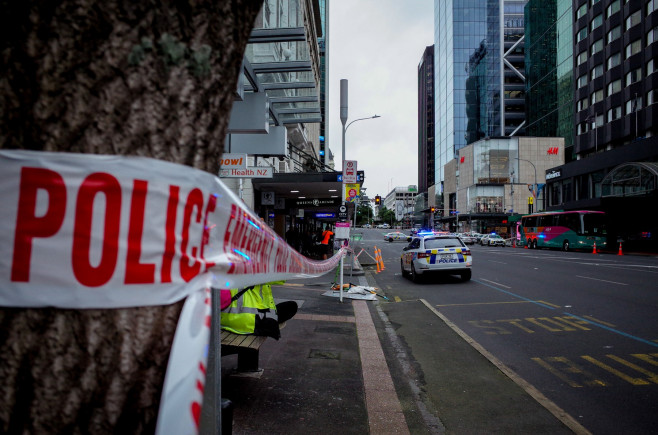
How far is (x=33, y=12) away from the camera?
3.85 ft

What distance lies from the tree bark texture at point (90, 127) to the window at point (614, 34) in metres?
56.2

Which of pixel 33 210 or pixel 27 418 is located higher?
pixel 33 210

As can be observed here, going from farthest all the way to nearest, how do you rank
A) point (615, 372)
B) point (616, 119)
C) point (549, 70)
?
point (549, 70) < point (616, 119) < point (615, 372)

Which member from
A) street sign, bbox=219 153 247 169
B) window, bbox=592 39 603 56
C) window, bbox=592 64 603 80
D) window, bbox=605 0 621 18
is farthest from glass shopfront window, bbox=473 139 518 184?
street sign, bbox=219 153 247 169

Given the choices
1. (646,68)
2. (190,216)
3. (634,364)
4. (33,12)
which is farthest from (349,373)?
(646,68)

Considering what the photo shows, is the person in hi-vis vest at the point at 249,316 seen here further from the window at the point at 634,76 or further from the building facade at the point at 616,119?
the window at the point at 634,76

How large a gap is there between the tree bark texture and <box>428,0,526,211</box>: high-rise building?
96.3m

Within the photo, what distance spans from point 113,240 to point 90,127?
1.06 feet

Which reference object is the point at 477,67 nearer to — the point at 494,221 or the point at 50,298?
the point at 494,221

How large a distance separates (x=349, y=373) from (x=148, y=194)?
451cm

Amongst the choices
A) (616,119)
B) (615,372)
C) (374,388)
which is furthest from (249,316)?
(616,119)

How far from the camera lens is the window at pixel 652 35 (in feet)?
129

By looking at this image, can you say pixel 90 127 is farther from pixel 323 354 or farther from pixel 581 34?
pixel 581 34

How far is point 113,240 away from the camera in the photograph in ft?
4.10
